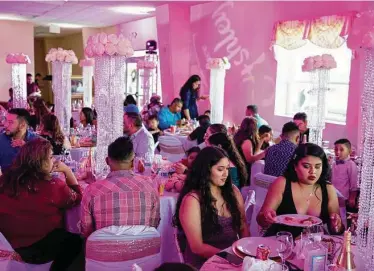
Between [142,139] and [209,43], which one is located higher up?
[209,43]

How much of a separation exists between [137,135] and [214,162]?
7.71 feet

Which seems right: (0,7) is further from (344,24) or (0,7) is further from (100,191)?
(100,191)

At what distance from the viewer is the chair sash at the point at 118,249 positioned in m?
2.46

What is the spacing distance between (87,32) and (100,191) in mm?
13569

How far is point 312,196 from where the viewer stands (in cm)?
A: 286

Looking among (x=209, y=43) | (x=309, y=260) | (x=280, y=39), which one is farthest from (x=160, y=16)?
(x=309, y=260)

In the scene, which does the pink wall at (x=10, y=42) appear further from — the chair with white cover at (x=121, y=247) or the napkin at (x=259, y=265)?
the napkin at (x=259, y=265)

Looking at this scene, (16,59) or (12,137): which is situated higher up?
(16,59)

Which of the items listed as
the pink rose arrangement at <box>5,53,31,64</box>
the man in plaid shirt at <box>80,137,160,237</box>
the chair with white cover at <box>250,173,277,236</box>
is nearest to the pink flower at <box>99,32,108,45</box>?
the man in plaid shirt at <box>80,137,160,237</box>

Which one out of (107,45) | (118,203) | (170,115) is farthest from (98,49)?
(170,115)

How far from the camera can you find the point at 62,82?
6797 mm

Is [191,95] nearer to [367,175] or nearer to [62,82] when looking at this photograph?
[62,82]

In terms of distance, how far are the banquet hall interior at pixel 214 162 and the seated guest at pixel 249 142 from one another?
1cm

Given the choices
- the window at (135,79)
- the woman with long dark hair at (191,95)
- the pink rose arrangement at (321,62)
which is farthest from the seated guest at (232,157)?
the window at (135,79)
